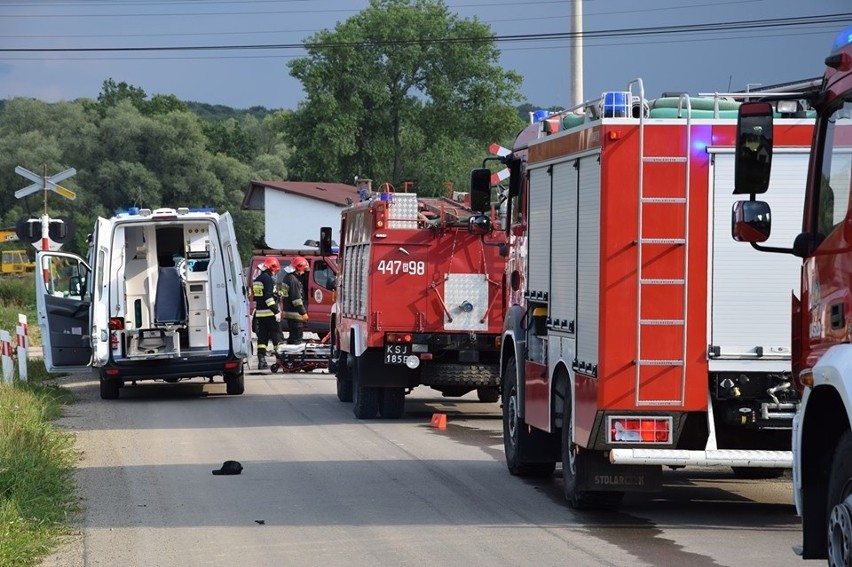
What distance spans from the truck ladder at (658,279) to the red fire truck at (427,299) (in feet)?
23.9

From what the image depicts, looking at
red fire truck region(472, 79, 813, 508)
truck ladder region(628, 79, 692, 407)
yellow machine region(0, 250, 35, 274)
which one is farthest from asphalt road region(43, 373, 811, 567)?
yellow machine region(0, 250, 35, 274)

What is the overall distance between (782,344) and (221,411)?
408 inches

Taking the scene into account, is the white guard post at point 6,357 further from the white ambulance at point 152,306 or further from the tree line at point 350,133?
the tree line at point 350,133

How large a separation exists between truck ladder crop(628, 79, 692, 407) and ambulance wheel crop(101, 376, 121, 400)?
476 inches

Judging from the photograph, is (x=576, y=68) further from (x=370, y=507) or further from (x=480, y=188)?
(x=370, y=507)

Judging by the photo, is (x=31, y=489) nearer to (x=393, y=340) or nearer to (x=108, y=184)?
(x=393, y=340)

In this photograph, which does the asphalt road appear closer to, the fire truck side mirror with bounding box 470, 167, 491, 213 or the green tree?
the fire truck side mirror with bounding box 470, 167, 491, 213

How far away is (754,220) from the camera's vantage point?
708 cm

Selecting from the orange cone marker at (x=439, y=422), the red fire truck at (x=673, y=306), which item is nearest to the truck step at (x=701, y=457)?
the red fire truck at (x=673, y=306)

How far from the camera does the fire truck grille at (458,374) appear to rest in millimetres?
16672

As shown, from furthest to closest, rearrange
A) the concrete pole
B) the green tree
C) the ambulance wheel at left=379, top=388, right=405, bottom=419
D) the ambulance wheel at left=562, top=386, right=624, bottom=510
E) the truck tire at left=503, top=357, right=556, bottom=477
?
the green tree
the concrete pole
the ambulance wheel at left=379, top=388, right=405, bottom=419
the truck tire at left=503, top=357, right=556, bottom=477
the ambulance wheel at left=562, top=386, right=624, bottom=510

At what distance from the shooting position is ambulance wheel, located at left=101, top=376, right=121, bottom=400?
64.9 feet

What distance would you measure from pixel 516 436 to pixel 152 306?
10.4 m

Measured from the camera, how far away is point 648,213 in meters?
9.20
